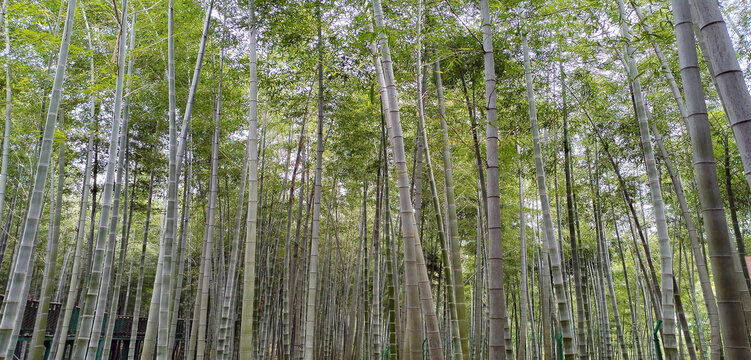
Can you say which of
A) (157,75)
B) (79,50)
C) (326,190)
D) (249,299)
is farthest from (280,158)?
(249,299)

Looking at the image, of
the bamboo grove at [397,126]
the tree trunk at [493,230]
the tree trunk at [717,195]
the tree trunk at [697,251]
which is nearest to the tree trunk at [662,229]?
the bamboo grove at [397,126]

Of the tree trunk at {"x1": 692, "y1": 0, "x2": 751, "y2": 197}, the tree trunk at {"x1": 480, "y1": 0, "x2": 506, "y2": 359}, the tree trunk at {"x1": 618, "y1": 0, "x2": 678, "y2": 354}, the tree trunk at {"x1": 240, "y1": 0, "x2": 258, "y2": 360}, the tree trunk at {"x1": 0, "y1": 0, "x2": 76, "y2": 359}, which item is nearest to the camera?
the tree trunk at {"x1": 692, "y1": 0, "x2": 751, "y2": 197}

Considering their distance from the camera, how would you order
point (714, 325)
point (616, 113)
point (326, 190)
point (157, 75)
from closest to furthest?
point (714, 325) → point (616, 113) → point (157, 75) → point (326, 190)

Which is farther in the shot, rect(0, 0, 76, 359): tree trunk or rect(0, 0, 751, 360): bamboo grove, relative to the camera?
rect(0, 0, 76, 359): tree trunk

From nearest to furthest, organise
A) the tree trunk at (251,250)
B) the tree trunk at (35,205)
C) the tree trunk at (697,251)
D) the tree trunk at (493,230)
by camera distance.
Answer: the tree trunk at (493,230)
the tree trunk at (35,205)
the tree trunk at (251,250)
the tree trunk at (697,251)

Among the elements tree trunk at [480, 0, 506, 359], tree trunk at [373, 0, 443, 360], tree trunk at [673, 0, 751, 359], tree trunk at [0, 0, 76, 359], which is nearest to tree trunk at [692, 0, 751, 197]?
tree trunk at [673, 0, 751, 359]

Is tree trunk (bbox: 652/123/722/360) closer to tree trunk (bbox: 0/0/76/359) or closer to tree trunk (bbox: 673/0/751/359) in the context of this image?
tree trunk (bbox: 673/0/751/359)

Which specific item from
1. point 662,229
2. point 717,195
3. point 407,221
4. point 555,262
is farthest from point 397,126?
point 662,229

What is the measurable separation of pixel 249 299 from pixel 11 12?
12.4 ft

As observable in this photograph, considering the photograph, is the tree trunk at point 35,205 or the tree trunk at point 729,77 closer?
the tree trunk at point 729,77

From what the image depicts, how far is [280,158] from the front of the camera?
8406 mm

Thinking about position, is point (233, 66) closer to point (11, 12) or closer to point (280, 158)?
point (11, 12)

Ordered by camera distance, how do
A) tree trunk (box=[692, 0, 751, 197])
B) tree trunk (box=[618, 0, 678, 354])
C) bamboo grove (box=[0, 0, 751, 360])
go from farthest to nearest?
tree trunk (box=[618, 0, 678, 354]), bamboo grove (box=[0, 0, 751, 360]), tree trunk (box=[692, 0, 751, 197])

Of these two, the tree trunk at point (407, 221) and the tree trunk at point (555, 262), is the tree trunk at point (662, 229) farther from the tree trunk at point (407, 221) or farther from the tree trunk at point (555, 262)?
the tree trunk at point (407, 221)
